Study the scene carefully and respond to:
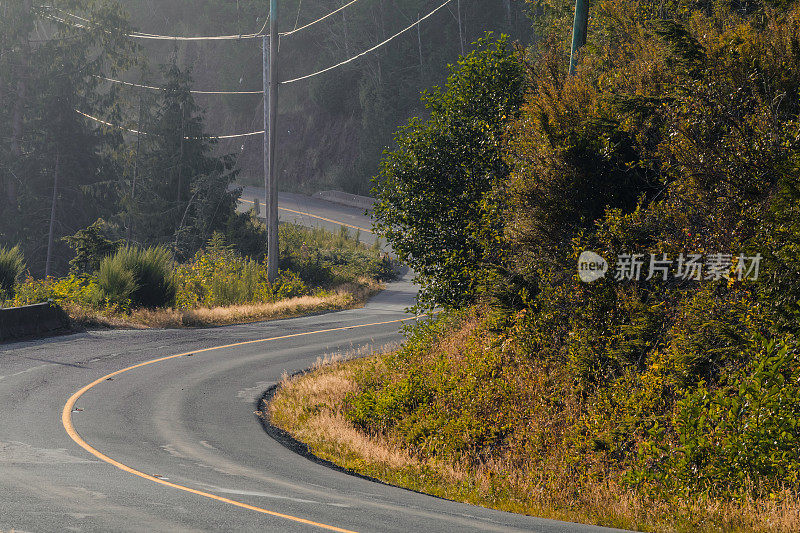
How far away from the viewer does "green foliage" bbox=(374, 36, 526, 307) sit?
579 inches

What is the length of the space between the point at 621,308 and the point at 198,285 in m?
22.4

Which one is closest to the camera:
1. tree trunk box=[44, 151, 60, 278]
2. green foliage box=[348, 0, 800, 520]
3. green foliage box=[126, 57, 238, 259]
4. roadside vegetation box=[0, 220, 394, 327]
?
green foliage box=[348, 0, 800, 520]

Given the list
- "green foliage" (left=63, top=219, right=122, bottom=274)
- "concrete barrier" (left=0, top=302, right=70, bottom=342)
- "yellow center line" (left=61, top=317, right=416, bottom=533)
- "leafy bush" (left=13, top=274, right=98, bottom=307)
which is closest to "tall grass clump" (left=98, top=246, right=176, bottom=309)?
"leafy bush" (left=13, top=274, right=98, bottom=307)

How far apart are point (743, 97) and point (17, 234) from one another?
45089mm

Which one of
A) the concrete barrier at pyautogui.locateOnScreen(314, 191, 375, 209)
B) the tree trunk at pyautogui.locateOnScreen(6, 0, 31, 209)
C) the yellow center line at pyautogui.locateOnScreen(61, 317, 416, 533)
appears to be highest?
the tree trunk at pyautogui.locateOnScreen(6, 0, 31, 209)

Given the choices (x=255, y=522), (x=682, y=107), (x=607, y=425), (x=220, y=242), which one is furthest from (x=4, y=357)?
(x=220, y=242)

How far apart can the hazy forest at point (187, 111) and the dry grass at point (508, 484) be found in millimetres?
18288

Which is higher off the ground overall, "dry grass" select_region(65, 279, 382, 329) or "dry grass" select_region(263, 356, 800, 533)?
"dry grass" select_region(65, 279, 382, 329)

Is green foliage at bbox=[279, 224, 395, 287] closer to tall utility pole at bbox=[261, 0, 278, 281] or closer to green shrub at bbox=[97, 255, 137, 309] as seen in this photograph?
tall utility pole at bbox=[261, 0, 278, 281]

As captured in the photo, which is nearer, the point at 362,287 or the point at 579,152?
the point at 579,152

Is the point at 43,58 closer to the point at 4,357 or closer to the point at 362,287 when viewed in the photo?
the point at 362,287

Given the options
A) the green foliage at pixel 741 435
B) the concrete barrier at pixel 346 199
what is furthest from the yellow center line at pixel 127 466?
the concrete barrier at pixel 346 199

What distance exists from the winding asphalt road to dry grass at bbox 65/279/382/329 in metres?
1.41

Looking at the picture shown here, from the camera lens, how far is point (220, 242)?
34.9 m
